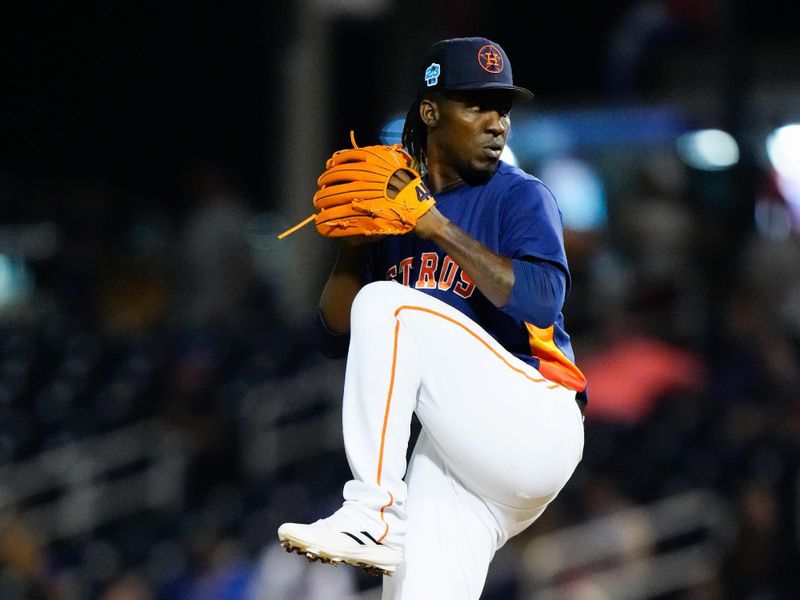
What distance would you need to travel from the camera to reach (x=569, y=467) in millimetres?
2584

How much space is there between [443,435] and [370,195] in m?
0.45

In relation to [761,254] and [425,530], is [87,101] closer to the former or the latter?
[761,254]

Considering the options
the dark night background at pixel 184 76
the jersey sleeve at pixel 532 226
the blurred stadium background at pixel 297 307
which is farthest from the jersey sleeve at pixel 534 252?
the dark night background at pixel 184 76

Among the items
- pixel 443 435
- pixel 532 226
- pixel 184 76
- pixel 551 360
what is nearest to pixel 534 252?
pixel 532 226

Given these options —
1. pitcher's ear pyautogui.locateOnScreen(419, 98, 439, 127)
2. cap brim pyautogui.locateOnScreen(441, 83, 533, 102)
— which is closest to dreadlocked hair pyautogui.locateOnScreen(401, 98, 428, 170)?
pitcher's ear pyautogui.locateOnScreen(419, 98, 439, 127)

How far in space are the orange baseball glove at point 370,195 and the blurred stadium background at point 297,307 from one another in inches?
115

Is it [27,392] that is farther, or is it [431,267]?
[27,392]

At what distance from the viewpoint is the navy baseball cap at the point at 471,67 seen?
99.5 inches

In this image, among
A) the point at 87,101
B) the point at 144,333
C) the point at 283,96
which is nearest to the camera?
the point at 144,333

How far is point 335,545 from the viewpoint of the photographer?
238cm

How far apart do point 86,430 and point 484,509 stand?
13.8 ft

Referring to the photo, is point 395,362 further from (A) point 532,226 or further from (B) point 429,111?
(B) point 429,111

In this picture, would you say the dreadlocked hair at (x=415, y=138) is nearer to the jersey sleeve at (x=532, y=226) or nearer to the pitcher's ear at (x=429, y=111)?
the pitcher's ear at (x=429, y=111)

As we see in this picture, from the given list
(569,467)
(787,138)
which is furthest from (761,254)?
(569,467)
